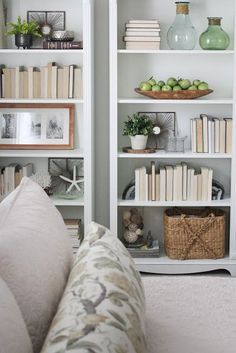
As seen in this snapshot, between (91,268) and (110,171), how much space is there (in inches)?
110

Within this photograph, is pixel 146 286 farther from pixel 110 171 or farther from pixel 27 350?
pixel 110 171

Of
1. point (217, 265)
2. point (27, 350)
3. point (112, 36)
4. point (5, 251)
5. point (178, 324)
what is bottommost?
point (217, 265)

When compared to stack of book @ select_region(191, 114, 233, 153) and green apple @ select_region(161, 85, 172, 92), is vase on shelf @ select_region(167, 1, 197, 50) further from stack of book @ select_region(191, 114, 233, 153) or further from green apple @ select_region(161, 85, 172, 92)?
stack of book @ select_region(191, 114, 233, 153)

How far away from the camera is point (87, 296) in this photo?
4.73ft

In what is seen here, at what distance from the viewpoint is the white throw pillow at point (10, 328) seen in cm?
118

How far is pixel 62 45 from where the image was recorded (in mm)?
4285

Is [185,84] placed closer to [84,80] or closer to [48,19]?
[84,80]

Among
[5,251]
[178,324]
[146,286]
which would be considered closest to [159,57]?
[146,286]

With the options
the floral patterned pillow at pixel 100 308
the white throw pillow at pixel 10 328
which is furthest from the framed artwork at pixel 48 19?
the white throw pillow at pixel 10 328

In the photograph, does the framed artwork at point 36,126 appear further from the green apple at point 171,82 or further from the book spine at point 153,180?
the green apple at point 171,82

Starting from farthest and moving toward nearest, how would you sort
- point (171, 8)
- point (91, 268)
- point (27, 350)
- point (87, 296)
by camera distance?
1. point (171, 8)
2. point (91, 268)
3. point (87, 296)
4. point (27, 350)

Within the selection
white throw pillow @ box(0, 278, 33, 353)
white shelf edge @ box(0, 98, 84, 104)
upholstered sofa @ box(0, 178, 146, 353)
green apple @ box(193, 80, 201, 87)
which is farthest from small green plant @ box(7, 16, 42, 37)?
white throw pillow @ box(0, 278, 33, 353)

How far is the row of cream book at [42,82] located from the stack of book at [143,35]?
40cm

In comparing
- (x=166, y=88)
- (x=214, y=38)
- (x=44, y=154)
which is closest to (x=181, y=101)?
(x=166, y=88)
